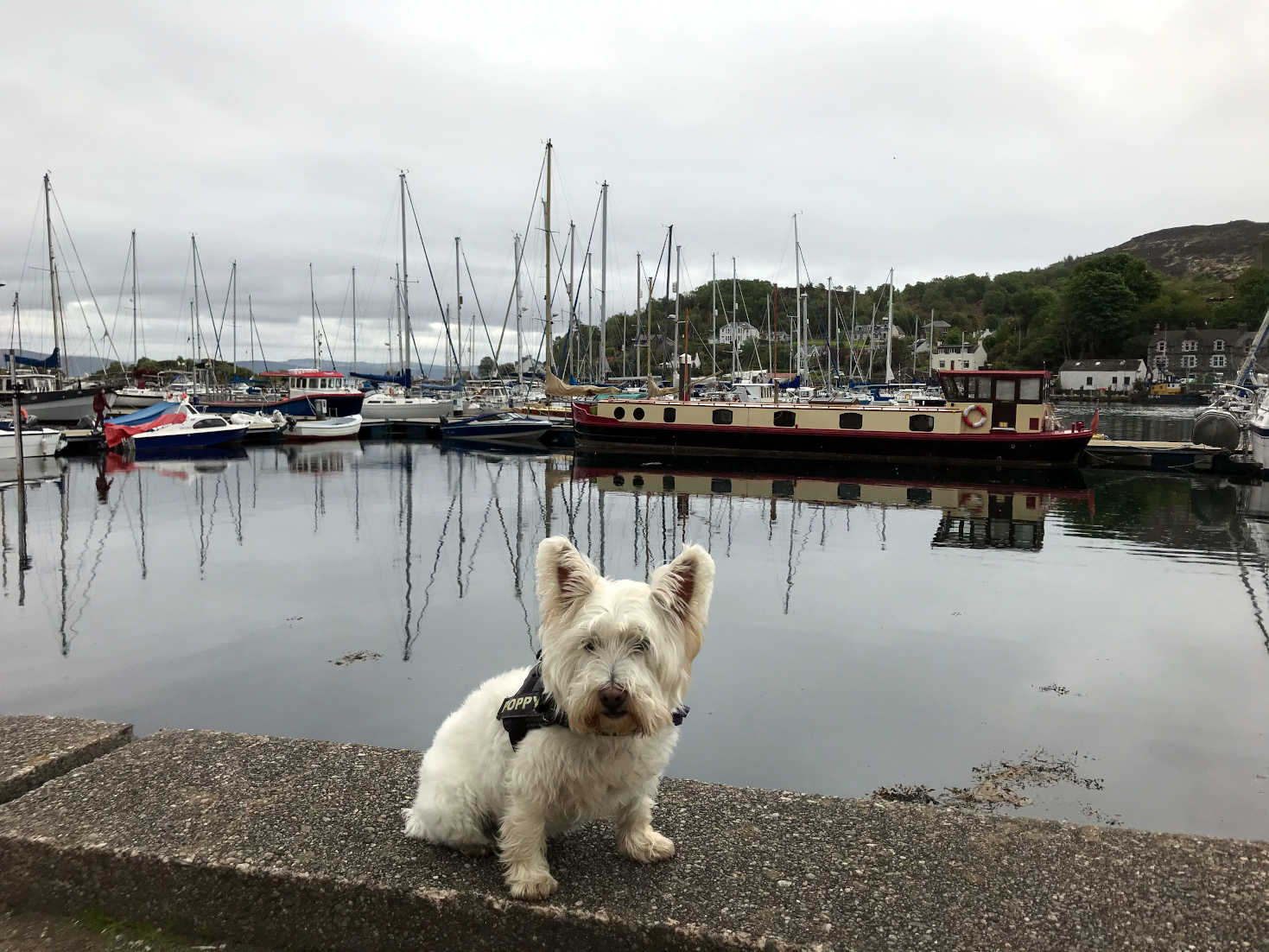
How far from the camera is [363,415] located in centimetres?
4922

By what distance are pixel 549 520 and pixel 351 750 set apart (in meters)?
13.2

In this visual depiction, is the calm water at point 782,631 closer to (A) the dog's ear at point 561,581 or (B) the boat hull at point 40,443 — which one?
(A) the dog's ear at point 561,581

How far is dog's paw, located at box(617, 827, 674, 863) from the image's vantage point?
266 centimetres

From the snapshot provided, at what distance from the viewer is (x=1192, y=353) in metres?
112

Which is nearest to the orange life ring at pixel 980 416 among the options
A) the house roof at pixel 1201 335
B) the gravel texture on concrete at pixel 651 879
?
the gravel texture on concrete at pixel 651 879

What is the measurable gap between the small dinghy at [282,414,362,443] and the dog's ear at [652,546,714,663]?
40.9 m

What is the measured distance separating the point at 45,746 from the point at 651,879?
2.53m

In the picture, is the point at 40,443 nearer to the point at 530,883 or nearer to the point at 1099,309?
the point at 530,883

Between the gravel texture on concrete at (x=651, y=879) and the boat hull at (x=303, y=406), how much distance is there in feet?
148

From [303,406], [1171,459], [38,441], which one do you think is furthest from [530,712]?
[303,406]

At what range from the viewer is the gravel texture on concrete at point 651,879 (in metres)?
2.35

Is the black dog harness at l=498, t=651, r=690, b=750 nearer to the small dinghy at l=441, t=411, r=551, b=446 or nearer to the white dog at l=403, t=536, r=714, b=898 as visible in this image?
the white dog at l=403, t=536, r=714, b=898

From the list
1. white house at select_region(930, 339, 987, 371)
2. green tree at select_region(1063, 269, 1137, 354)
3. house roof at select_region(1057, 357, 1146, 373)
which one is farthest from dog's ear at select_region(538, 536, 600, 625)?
green tree at select_region(1063, 269, 1137, 354)

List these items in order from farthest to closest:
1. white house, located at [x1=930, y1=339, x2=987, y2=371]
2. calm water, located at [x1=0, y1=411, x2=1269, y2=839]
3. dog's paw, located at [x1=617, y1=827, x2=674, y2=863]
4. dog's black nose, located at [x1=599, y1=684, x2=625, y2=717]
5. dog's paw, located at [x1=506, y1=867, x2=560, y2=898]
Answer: white house, located at [x1=930, y1=339, x2=987, y2=371] < calm water, located at [x1=0, y1=411, x2=1269, y2=839] < dog's paw, located at [x1=617, y1=827, x2=674, y2=863] < dog's paw, located at [x1=506, y1=867, x2=560, y2=898] < dog's black nose, located at [x1=599, y1=684, x2=625, y2=717]
